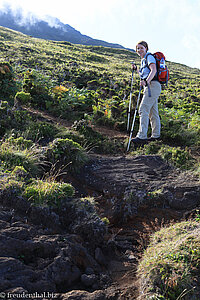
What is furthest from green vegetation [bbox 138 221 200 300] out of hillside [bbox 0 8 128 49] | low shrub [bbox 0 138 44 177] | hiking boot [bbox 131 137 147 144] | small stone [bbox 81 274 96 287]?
hillside [bbox 0 8 128 49]

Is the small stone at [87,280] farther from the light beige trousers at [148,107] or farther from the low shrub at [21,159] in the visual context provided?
the light beige trousers at [148,107]

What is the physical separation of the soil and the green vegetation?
21 cm

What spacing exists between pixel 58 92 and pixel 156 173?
5.78 metres

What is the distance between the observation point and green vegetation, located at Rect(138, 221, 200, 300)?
107 inches

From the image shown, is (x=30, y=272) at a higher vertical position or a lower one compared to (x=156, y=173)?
lower

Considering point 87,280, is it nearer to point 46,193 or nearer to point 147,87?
point 46,193

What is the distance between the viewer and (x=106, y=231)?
395 centimetres

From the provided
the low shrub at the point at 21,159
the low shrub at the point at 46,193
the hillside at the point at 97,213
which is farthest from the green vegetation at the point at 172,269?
the low shrub at the point at 21,159

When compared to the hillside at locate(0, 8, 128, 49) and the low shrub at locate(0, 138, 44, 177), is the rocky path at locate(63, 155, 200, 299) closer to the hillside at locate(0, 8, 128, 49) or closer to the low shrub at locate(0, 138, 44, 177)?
the low shrub at locate(0, 138, 44, 177)

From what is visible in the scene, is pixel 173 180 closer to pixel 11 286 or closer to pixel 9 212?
pixel 9 212

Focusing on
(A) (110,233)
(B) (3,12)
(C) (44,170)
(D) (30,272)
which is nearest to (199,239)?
(A) (110,233)

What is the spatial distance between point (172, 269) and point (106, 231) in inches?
51.1

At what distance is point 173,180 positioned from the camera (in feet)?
18.0

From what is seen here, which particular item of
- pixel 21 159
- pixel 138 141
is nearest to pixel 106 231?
pixel 21 159
